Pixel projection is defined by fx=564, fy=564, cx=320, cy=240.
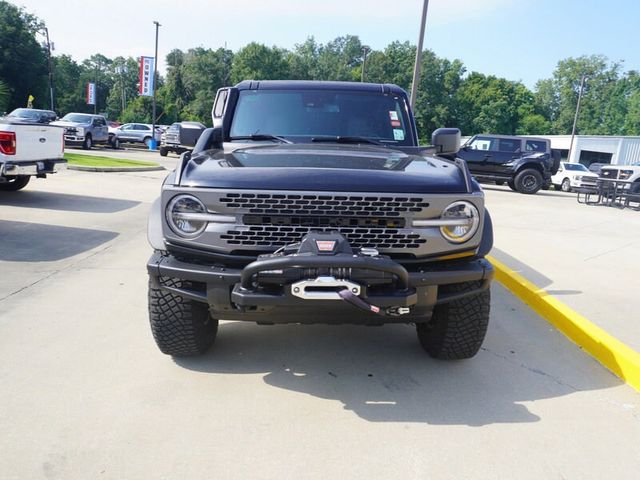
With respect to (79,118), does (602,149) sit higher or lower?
higher

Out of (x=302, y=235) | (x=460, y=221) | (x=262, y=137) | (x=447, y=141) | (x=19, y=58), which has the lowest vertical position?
(x=302, y=235)

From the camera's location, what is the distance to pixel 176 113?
7325cm

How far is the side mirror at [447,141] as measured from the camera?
451cm

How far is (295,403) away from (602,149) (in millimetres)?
51350

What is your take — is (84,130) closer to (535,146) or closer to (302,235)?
(535,146)

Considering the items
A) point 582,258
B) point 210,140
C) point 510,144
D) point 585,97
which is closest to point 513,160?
point 510,144

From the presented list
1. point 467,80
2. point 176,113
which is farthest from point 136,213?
point 467,80

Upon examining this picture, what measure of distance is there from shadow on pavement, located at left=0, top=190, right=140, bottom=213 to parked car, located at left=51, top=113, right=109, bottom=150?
1753 cm

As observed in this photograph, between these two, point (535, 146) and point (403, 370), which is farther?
point (535, 146)

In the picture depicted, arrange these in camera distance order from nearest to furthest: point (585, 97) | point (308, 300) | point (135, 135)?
point (308, 300) < point (135, 135) < point (585, 97)

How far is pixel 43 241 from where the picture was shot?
7301mm

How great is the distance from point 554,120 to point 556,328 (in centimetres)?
10969

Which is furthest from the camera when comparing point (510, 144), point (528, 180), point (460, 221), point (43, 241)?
point (510, 144)

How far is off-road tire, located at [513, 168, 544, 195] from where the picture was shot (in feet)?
66.1
